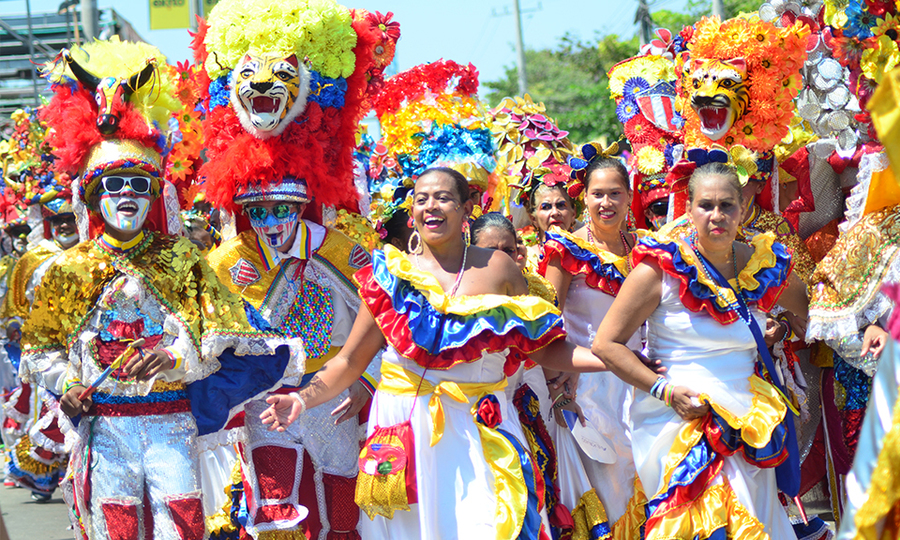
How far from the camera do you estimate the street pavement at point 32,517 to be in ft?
24.0

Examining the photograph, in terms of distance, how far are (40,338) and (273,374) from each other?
1.10 meters

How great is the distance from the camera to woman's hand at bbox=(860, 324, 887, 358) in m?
4.13

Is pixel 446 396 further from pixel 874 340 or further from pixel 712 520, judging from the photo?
pixel 874 340

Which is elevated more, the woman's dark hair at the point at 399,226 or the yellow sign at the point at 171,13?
the yellow sign at the point at 171,13

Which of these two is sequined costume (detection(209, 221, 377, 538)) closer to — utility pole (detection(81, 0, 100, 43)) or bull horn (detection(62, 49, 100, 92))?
bull horn (detection(62, 49, 100, 92))

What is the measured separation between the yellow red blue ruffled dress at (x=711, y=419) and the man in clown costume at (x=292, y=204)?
Answer: 1.75 meters

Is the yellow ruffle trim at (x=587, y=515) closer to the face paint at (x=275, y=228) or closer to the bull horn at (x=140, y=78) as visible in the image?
the face paint at (x=275, y=228)

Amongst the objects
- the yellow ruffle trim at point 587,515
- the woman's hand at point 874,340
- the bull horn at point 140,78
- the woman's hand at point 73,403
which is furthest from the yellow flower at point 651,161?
the woman's hand at point 73,403

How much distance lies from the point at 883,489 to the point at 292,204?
150 inches

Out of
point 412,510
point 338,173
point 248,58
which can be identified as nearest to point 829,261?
point 412,510

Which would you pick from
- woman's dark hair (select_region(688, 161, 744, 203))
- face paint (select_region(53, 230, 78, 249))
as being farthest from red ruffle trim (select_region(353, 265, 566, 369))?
face paint (select_region(53, 230, 78, 249))

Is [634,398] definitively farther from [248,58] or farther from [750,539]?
[248,58]

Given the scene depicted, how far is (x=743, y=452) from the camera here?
3934mm

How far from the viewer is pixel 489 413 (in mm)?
3947
